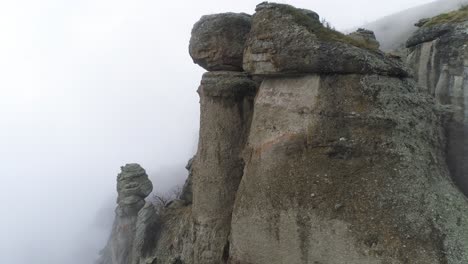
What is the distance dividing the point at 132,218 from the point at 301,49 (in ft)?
36.0

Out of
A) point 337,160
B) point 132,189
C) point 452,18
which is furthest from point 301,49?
point 132,189

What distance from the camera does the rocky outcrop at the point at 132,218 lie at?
13883 mm

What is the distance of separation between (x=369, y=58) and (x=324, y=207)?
3.34 meters

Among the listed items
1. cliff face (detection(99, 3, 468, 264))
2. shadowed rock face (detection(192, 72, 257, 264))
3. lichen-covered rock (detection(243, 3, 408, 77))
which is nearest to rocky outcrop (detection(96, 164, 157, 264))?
shadowed rock face (detection(192, 72, 257, 264))

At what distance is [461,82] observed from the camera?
916cm

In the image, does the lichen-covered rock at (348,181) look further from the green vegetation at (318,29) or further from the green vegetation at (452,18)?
the green vegetation at (452,18)

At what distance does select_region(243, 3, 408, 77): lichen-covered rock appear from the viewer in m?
8.20

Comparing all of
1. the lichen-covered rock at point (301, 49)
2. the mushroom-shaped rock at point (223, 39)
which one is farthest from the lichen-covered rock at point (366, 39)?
the mushroom-shaped rock at point (223, 39)

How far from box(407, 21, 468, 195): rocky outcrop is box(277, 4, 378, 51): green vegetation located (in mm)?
2045

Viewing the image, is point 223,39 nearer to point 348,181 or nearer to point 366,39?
point 366,39

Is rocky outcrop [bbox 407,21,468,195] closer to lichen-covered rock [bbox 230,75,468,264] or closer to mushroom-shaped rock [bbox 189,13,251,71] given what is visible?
lichen-covered rock [bbox 230,75,468,264]

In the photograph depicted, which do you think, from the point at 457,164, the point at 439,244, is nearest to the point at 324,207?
the point at 439,244

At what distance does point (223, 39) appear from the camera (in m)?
10.7

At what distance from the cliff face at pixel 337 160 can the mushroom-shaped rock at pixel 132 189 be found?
7139mm
